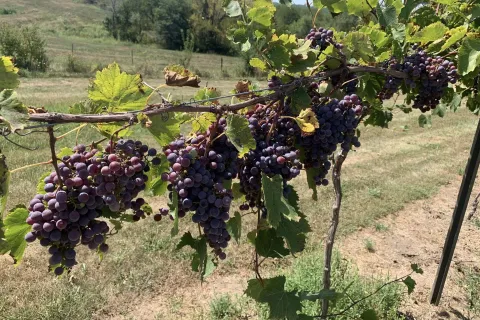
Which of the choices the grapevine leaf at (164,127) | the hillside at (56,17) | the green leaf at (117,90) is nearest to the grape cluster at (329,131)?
the grapevine leaf at (164,127)

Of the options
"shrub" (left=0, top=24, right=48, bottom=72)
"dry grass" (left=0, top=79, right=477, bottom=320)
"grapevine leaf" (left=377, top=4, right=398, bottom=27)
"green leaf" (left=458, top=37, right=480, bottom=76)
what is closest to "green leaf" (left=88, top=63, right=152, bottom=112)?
"grapevine leaf" (left=377, top=4, right=398, bottom=27)

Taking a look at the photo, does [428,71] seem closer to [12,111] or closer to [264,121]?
[264,121]

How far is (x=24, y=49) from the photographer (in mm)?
19391

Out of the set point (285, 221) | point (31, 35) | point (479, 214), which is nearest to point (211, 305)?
point (285, 221)

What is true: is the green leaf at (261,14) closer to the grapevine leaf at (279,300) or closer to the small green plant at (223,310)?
the grapevine leaf at (279,300)

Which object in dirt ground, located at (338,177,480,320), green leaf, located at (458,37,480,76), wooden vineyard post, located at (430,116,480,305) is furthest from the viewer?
dirt ground, located at (338,177,480,320)

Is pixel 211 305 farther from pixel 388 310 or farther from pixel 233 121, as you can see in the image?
pixel 233 121

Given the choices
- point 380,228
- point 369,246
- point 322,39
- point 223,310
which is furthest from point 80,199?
point 380,228

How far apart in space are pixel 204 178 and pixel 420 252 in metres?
4.62

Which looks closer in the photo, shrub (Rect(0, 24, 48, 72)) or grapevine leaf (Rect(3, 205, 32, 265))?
grapevine leaf (Rect(3, 205, 32, 265))

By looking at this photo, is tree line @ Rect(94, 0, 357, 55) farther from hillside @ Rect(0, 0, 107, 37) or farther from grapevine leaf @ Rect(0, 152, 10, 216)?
grapevine leaf @ Rect(0, 152, 10, 216)

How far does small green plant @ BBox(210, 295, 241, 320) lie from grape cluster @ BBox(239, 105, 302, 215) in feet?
8.19

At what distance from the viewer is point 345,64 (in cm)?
179

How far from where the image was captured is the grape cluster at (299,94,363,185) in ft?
4.82
